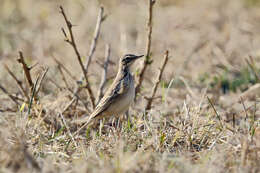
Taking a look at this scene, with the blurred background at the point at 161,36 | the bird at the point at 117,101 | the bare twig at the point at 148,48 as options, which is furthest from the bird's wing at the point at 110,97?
the blurred background at the point at 161,36

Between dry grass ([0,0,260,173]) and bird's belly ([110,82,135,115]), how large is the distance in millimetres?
232

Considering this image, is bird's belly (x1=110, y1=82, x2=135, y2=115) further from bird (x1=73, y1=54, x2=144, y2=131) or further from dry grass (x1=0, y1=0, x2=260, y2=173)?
dry grass (x1=0, y1=0, x2=260, y2=173)

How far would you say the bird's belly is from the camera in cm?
557

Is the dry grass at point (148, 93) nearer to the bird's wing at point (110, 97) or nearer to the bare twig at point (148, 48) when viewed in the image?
the bird's wing at point (110, 97)

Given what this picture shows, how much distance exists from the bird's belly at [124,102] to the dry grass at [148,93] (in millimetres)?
232

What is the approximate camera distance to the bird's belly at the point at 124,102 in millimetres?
5574

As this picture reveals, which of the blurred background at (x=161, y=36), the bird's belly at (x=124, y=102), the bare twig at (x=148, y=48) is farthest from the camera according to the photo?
the blurred background at (x=161, y=36)

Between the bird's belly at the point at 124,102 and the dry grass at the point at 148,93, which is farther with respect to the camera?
the bird's belly at the point at 124,102

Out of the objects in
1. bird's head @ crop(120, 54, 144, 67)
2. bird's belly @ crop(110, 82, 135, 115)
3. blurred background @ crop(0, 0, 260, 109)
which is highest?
blurred background @ crop(0, 0, 260, 109)

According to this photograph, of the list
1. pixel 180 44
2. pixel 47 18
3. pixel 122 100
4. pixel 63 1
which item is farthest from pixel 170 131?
pixel 63 1

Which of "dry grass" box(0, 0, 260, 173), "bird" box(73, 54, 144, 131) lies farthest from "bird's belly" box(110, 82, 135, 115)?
"dry grass" box(0, 0, 260, 173)

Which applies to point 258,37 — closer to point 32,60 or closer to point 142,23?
point 142,23

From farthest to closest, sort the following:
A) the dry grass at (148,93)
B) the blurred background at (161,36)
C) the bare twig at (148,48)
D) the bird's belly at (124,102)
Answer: the blurred background at (161,36), the bare twig at (148,48), the bird's belly at (124,102), the dry grass at (148,93)

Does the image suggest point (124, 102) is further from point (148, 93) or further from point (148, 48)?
point (148, 93)
